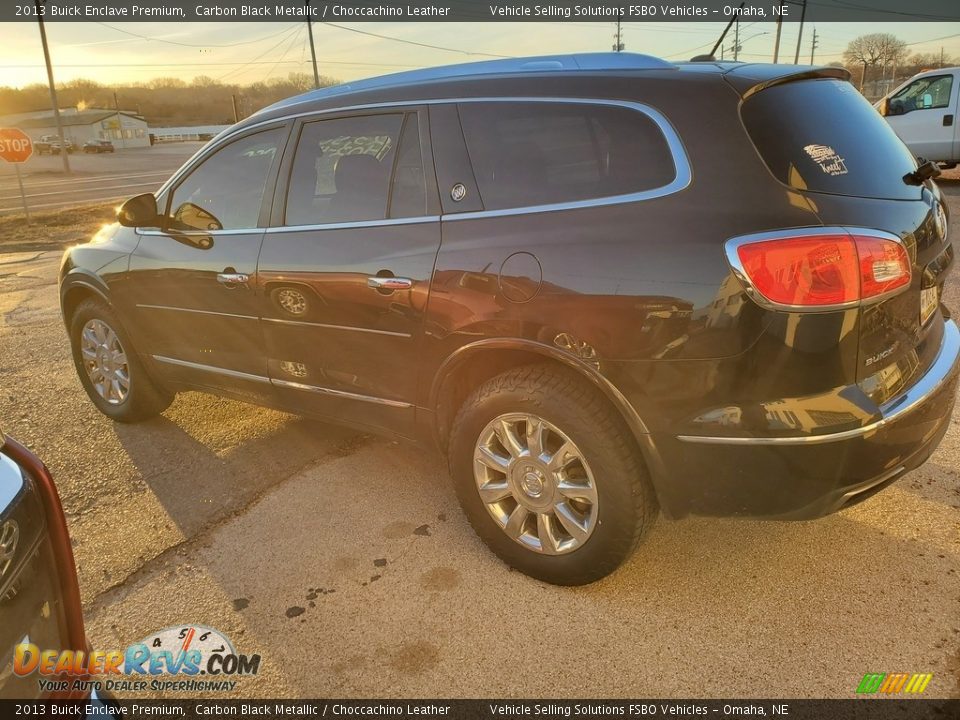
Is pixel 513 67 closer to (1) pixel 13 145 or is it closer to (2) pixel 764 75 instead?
(2) pixel 764 75

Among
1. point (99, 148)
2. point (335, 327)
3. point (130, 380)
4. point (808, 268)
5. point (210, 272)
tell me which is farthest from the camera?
point (99, 148)

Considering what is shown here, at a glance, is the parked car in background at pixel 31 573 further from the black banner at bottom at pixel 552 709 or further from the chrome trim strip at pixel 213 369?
the chrome trim strip at pixel 213 369

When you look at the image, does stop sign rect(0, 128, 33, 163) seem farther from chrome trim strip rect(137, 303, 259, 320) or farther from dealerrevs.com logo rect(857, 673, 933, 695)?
dealerrevs.com logo rect(857, 673, 933, 695)

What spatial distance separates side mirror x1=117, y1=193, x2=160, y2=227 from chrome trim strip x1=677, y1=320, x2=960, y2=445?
3124 millimetres

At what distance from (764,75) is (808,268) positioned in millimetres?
800

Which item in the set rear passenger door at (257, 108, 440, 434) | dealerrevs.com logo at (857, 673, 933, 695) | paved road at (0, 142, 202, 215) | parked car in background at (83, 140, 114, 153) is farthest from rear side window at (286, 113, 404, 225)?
parked car in background at (83, 140, 114, 153)

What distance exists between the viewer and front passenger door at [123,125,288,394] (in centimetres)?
340

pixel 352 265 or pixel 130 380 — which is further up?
pixel 352 265

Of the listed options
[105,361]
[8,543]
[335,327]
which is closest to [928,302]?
[335,327]

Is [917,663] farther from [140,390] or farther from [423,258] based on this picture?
[140,390]

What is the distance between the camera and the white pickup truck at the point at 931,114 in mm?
13430

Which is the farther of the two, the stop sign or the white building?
the white building

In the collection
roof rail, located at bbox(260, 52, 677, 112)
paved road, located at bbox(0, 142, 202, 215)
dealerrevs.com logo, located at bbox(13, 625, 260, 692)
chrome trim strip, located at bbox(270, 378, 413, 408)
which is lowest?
paved road, located at bbox(0, 142, 202, 215)

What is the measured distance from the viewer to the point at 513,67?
271 centimetres
